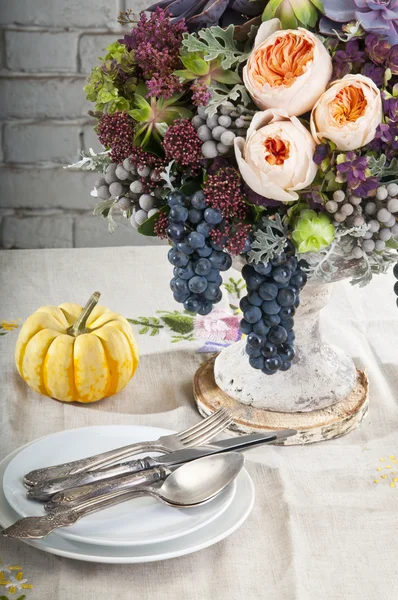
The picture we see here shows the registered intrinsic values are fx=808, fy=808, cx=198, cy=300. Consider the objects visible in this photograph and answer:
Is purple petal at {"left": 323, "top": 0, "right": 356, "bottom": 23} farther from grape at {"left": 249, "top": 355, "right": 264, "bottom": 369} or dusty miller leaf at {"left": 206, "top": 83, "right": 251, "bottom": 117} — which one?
grape at {"left": 249, "top": 355, "right": 264, "bottom": 369}

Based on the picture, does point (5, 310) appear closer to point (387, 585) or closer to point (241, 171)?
point (241, 171)

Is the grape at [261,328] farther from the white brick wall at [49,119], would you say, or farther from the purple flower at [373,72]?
the white brick wall at [49,119]

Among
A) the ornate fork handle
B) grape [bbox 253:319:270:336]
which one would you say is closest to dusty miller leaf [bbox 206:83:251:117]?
grape [bbox 253:319:270:336]

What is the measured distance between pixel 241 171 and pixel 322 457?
12.0 inches

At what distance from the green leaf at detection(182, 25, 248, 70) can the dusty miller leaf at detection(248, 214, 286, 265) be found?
0.48ft

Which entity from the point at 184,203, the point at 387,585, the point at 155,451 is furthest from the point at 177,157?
the point at 387,585

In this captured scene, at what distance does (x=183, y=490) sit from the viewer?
68cm

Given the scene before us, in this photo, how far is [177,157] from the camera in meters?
0.72

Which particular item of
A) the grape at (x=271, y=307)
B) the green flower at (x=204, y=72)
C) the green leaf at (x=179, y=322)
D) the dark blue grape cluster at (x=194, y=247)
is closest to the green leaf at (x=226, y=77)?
the green flower at (x=204, y=72)

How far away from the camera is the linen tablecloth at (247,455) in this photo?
634 mm

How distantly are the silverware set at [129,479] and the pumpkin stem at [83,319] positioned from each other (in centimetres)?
21

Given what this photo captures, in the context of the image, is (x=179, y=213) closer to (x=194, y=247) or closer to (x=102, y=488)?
(x=194, y=247)

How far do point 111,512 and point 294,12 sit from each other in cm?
46

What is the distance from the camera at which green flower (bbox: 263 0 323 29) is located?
71 centimetres
